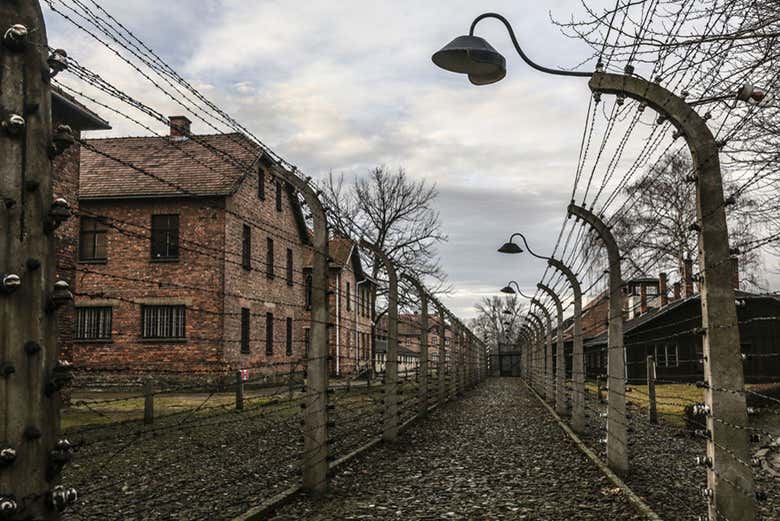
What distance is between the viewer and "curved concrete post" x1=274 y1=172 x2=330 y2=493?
294 inches

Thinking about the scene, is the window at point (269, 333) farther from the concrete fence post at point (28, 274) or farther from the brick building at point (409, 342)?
the concrete fence post at point (28, 274)

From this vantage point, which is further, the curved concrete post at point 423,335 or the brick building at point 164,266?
the brick building at point 164,266

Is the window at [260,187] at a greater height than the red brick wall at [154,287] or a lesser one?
greater

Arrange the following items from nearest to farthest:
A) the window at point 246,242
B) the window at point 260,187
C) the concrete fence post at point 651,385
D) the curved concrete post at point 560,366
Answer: the concrete fence post at point 651,385 < the curved concrete post at point 560,366 < the window at point 246,242 < the window at point 260,187

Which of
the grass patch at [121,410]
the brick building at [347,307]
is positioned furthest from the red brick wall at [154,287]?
the brick building at [347,307]

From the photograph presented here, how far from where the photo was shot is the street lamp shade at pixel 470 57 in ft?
21.8

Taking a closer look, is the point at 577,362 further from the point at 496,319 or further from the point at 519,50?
the point at 496,319

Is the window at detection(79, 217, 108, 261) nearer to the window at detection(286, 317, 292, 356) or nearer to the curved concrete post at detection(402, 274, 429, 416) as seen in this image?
the window at detection(286, 317, 292, 356)

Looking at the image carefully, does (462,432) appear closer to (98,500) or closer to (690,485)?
(690,485)

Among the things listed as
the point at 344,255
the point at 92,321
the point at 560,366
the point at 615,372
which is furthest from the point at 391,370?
the point at 344,255

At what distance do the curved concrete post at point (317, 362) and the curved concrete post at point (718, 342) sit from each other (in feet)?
11.9

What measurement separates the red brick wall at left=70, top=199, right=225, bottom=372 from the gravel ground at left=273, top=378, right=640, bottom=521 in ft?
43.7

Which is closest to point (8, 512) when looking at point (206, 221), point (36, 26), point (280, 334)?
point (36, 26)

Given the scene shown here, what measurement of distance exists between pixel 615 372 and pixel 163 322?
775 inches
